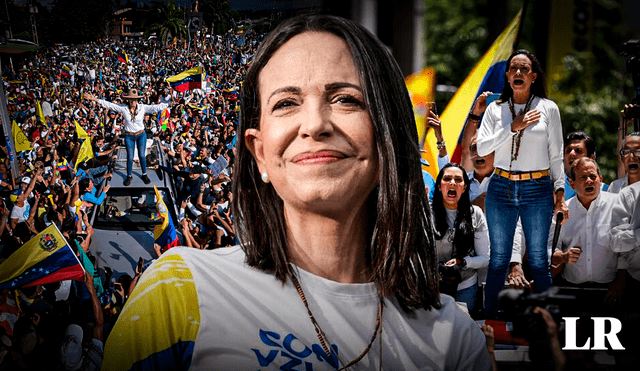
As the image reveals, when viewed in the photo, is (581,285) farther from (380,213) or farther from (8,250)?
(8,250)

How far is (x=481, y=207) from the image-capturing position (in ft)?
7.41

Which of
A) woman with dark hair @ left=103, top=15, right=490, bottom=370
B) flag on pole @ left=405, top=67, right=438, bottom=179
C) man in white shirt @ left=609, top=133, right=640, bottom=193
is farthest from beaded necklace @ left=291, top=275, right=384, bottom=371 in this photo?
man in white shirt @ left=609, top=133, right=640, bottom=193

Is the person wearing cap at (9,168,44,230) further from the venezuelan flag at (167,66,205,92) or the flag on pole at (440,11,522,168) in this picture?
the flag on pole at (440,11,522,168)

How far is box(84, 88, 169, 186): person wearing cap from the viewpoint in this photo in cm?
237

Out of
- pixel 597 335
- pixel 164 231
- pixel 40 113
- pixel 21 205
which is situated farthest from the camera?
pixel 40 113

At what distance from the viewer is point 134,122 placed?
2385 mm

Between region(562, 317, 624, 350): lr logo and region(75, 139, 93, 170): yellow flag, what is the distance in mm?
1965

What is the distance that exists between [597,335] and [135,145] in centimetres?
186

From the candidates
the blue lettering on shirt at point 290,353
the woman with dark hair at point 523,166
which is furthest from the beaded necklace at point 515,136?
the blue lettering on shirt at point 290,353

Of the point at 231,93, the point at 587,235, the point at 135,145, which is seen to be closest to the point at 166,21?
the point at 231,93

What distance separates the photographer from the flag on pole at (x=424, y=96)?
2.06 m

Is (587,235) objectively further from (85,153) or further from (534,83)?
(85,153)

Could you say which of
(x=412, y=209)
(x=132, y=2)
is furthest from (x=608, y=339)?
(x=132, y=2)

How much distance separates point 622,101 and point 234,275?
1802 mm
